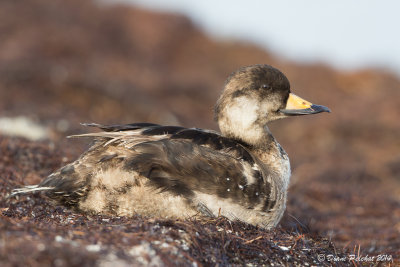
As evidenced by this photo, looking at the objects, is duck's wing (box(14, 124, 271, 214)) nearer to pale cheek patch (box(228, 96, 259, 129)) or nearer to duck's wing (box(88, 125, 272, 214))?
duck's wing (box(88, 125, 272, 214))

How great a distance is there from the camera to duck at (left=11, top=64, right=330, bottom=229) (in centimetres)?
415

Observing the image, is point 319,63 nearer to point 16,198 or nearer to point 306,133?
point 306,133

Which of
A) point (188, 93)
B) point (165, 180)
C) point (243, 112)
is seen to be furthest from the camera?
point (188, 93)

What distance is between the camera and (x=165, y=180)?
413cm

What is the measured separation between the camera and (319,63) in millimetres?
24656

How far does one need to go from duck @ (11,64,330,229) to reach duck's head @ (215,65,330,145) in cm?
26

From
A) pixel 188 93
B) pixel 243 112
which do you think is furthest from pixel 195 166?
pixel 188 93

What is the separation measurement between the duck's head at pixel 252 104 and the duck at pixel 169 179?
10.4 inches

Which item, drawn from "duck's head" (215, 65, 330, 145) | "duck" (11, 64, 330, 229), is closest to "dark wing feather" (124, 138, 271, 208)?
"duck" (11, 64, 330, 229)

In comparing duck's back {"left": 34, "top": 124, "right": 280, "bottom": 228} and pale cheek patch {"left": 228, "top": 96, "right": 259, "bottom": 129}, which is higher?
pale cheek patch {"left": 228, "top": 96, "right": 259, "bottom": 129}

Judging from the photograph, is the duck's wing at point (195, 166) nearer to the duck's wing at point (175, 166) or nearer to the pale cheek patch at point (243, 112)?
the duck's wing at point (175, 166)

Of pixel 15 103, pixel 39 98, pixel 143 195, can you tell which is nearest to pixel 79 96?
pixel 39 98

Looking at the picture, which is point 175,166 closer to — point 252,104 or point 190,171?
point 190,171

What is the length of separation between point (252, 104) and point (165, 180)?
1.28 metres
